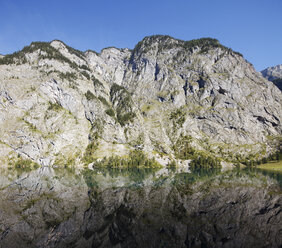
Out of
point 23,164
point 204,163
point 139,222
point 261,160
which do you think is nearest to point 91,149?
point 23,164

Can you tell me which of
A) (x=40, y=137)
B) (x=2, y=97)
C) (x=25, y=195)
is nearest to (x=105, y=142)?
(x=40, y=137)

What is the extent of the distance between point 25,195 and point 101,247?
35.2m

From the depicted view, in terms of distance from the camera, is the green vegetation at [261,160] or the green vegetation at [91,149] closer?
the green vegetation at [91,149]

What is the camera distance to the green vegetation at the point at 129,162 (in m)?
164

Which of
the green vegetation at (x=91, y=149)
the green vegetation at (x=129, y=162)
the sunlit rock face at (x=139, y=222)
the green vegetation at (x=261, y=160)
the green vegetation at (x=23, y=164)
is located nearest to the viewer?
the sunlit rock face at (x=139, y=222)

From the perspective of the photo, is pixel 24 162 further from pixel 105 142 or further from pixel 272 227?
pixel 272 227

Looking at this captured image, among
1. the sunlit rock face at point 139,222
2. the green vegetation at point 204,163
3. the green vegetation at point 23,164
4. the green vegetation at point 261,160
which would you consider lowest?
the green vegetation at point 261,160

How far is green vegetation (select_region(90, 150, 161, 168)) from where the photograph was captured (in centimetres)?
16438

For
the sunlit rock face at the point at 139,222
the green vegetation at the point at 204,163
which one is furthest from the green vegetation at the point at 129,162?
the sunlit rock face at the point at 139,222

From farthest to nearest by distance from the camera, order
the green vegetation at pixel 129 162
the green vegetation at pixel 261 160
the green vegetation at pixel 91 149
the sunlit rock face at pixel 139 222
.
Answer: the green vegetation at pixel 261 160 → the green vegetation at pixel 91 149 → the green vegetation at pixel 129 162 → the sunlit rock face at pixel 139 222

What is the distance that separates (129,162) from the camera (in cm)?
16962

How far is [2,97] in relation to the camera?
592ft

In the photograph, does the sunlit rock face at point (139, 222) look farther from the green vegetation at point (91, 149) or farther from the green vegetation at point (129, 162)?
the green vegetation at point (91, 149)

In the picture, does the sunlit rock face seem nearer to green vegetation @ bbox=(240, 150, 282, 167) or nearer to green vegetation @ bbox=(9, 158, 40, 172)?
green vegetation @ bbox=(9, 158, 40, 172)
